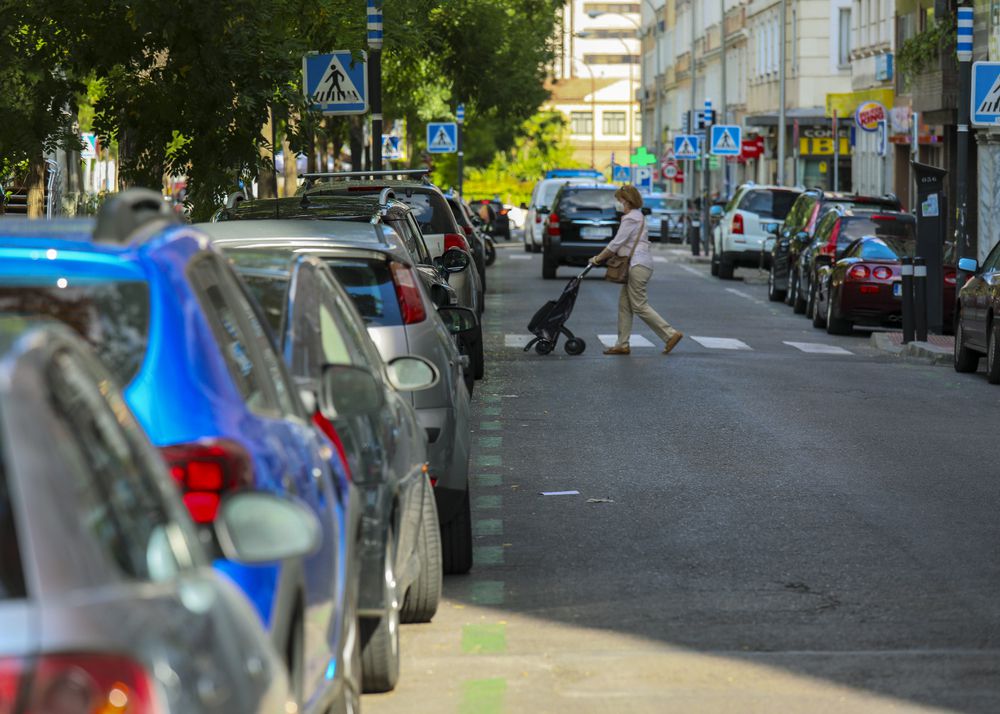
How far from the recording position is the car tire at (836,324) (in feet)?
87.6

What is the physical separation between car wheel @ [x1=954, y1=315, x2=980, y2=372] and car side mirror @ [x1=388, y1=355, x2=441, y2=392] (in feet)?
44.5

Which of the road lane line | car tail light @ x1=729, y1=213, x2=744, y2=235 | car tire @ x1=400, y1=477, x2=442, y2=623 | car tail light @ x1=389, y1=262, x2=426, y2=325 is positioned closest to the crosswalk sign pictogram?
the road lane line

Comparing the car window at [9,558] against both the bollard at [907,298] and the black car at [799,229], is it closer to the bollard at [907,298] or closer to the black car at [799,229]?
the bollard at [907,298]

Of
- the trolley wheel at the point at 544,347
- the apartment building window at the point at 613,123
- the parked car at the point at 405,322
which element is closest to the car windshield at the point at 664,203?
the trolley wheel at the point at 544,347

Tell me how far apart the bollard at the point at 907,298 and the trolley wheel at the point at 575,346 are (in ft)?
13.5

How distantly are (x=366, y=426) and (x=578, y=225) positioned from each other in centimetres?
3418

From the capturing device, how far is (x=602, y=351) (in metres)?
22.3

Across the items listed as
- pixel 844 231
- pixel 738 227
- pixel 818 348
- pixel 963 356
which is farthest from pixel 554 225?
pixel 963 356

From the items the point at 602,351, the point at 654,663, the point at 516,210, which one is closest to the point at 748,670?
the point at 654,663

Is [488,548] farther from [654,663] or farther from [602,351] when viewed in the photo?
[602,351]

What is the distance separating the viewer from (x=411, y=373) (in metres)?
7.44

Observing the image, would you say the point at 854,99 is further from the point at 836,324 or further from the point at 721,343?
the point at 721,343

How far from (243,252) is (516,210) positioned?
9604 cm

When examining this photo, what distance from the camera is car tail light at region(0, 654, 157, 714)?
2.66 metres
